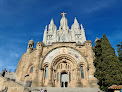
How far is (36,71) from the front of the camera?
2012 cm

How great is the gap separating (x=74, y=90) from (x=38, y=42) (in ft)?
46.1

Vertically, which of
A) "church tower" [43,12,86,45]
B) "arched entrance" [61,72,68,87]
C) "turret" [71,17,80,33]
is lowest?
"arched entrance" [61,72,68,87]

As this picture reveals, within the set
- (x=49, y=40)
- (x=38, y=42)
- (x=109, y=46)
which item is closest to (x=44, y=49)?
(x=38, y=42)

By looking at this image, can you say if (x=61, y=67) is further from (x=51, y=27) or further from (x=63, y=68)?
(x=51, y=27)

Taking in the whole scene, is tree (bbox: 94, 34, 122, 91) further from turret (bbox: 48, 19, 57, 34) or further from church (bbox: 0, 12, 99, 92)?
turret (bbox: 48, 19, 57, 34)

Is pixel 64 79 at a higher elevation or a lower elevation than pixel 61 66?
lower

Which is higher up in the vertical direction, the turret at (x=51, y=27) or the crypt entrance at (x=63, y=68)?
the turret at (x=51, y=27)

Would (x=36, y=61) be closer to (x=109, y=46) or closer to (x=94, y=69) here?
(x=94, y=69)

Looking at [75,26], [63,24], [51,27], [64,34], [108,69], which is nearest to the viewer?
[108,69]

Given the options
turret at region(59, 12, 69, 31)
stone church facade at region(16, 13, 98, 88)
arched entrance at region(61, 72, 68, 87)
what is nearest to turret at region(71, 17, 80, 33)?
turret at region(59, 12, 69, 31)

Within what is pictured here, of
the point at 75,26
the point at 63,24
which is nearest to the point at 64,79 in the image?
Answer: the point at 75,26

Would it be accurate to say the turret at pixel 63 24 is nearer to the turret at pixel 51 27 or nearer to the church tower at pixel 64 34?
the church tower at pixel 64 34

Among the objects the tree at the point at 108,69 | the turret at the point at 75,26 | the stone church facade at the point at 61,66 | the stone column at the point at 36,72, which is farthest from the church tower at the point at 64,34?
the tree at the point at 108,69

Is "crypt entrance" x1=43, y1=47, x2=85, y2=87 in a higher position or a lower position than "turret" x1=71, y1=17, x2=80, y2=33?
lower
